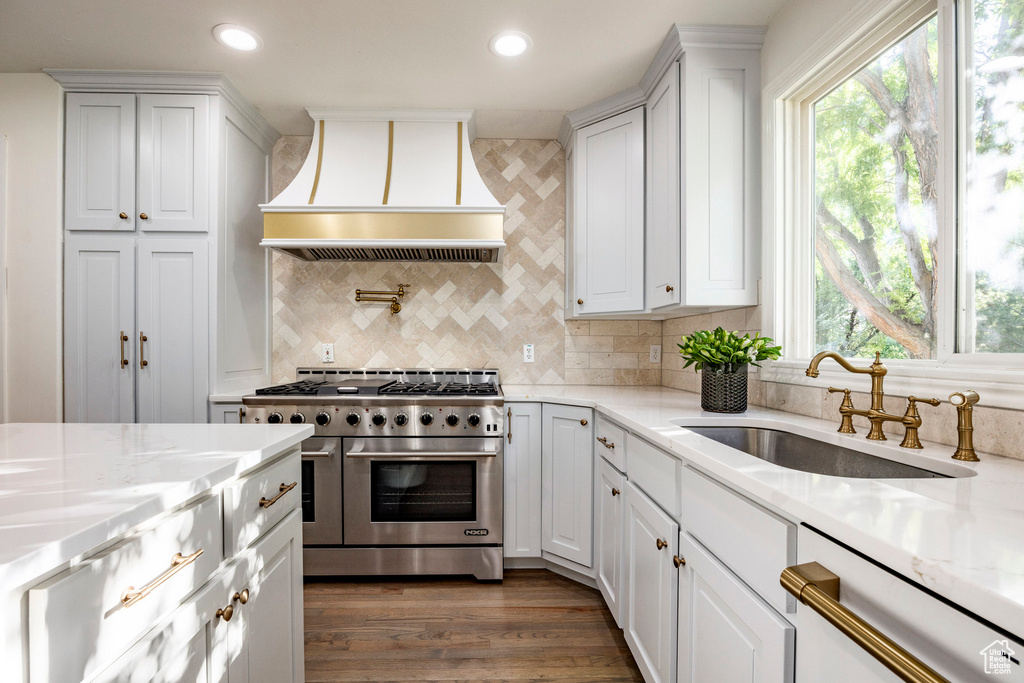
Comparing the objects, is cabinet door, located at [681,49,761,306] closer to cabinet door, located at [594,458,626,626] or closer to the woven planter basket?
the woven planter basket

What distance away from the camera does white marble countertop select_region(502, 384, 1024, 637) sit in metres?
0.49

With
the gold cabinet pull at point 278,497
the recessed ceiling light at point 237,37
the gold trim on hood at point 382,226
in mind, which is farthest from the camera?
the gold trim on hood at point 382,226

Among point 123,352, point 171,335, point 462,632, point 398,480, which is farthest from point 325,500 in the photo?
point 123,352

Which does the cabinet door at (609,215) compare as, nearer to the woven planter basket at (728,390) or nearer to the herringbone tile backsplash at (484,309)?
the herringbone tile backsplash at (484,309)

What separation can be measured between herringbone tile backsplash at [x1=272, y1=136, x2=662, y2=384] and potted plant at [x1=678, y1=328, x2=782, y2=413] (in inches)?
48.1

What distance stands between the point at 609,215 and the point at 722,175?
640 millimetres

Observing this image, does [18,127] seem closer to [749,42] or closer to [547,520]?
[547,520]

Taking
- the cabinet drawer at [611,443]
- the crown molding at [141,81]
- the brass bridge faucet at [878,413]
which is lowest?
the cabinet drawer at [611,443]

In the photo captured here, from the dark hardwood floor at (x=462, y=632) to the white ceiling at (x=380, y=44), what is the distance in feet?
8.28

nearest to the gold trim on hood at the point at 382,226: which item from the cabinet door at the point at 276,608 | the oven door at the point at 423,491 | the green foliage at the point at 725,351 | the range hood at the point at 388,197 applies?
Result: the range hood at the point at 388,197

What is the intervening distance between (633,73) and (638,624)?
95.5 inches

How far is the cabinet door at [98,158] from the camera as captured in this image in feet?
7.84


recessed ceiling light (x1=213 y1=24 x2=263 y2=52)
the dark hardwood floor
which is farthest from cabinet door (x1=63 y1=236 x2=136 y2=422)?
the dark hardwood floor

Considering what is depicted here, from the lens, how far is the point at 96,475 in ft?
2.79
